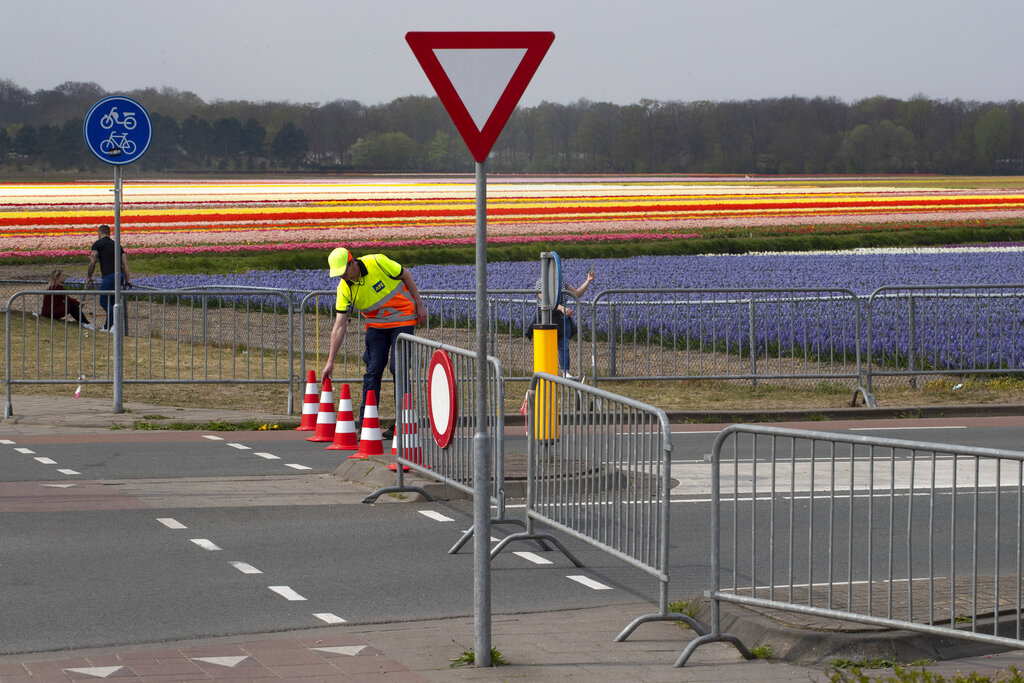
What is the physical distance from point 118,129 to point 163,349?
2.97 m

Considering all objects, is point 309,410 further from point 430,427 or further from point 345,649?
point 345,649

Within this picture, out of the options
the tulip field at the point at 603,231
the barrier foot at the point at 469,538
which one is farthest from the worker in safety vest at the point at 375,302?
the tulip field at the point at 603,231

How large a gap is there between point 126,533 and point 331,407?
4.37 metres

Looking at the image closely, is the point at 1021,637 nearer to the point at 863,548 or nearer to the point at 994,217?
the point at 863,548

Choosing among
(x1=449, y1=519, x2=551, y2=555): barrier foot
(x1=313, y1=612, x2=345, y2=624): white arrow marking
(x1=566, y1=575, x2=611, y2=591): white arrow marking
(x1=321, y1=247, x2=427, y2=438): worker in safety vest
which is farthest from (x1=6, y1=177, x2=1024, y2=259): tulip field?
(x1=313, y1=612, x2=345, y2=624): white arrow marking

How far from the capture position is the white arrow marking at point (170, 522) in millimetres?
9672

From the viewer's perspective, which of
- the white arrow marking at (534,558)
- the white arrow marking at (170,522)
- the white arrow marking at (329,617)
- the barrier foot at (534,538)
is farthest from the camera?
the white arrow marking at (170,522)

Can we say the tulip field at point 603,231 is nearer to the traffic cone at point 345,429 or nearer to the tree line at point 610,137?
the traffic cone at point 345,429

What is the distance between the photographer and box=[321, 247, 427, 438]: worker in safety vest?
13.0 meters

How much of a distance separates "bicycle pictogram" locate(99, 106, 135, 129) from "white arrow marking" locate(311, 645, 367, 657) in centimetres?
1013

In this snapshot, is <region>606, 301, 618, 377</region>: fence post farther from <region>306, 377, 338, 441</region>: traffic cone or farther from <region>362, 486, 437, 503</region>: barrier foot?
<region>362, 486, 437, 503</region>: barrier foot

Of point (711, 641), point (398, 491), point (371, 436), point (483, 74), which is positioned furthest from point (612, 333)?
point (483, 74)

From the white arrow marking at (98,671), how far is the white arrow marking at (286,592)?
1.55 meters

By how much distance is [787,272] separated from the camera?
33.3 meters
